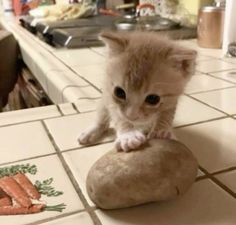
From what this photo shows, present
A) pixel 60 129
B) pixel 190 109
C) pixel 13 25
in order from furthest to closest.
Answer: pixel 13 25 → pixel 190 109 → pixel 60 129

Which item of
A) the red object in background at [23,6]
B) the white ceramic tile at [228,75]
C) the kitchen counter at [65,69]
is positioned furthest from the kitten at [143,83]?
the red object in background at [23,6]

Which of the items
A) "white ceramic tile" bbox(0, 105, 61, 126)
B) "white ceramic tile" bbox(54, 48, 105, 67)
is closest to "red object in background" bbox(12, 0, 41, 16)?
"white ceramic tile" bbox(54, 48, 105, 67)

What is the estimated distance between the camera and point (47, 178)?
0.51 metres

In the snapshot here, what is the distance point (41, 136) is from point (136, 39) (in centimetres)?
24

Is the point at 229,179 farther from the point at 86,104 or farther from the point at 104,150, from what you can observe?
the point at 86,104

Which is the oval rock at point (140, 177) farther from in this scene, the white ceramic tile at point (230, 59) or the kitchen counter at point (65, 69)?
the white ceramic tile at point (230, 59)

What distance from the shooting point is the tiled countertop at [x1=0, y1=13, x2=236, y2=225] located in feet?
1.39

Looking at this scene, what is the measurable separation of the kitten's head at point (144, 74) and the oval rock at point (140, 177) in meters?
0.10

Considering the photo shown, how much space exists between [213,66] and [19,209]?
0.82 m

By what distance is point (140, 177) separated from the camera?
0.41 metres

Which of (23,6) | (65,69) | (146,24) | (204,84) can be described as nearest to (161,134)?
(204,84)

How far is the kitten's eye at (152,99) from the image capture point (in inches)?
20.8

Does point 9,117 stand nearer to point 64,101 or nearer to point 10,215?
point 64,101

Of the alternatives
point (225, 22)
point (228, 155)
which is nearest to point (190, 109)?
Result: point (228, 155)
